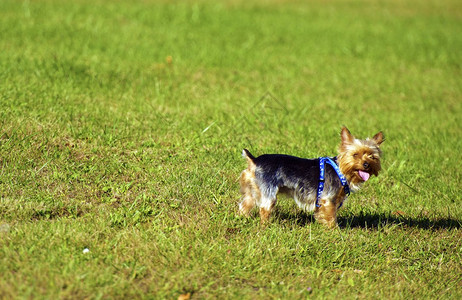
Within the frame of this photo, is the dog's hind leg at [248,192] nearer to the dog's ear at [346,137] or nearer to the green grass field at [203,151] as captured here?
the green grass field at [203,151]

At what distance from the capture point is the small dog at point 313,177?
5980mm

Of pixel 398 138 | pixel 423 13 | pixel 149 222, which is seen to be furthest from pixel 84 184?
pixel 423 13

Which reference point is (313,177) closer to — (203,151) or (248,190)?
(248,190)

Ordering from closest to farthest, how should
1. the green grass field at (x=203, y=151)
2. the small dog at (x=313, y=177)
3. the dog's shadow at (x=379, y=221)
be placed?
the green grass field at (x=203, y=151), the small dog at (x=313, y=177), the dog's shadow at (x=379, y=221)

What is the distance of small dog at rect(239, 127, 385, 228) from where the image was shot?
598cm

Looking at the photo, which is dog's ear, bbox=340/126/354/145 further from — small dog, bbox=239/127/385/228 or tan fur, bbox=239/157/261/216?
tan fur, bbox=239/157/261/216

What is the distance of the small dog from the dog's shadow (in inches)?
14.1

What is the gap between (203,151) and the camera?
300 inches

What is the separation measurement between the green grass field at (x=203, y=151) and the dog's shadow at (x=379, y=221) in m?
0.03

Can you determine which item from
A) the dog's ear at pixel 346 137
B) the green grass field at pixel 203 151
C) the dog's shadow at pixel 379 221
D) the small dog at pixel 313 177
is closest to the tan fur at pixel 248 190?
the small dog at pixel 313 177

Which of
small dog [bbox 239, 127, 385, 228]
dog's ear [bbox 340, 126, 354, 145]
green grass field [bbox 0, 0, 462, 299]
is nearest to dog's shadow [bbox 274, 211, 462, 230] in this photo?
green grass field [bbox 0, 0, 462, 299]

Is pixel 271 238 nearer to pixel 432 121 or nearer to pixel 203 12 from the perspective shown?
pixel 432 121

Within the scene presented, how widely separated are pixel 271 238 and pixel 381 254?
1.16 meters

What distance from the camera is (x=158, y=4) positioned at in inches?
648
